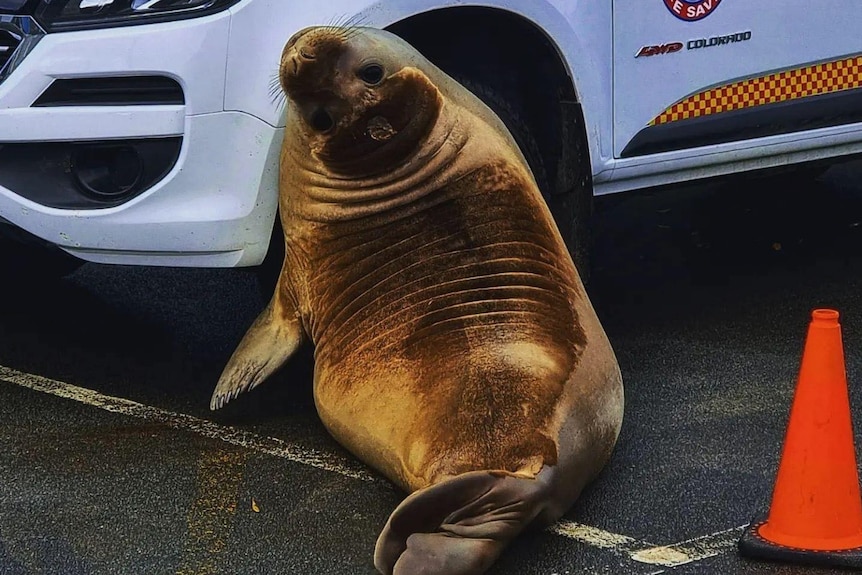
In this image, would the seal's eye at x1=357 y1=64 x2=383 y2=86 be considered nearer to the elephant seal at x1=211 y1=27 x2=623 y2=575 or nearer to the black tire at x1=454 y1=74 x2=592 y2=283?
the elephant seal at x1=211 y1=27 x2=623 y2=575

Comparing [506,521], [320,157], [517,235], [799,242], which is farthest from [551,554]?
[799,242]

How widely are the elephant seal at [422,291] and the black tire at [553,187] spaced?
28 cm

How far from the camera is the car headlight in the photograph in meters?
3.77

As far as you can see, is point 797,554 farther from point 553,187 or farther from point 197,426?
point 197,426

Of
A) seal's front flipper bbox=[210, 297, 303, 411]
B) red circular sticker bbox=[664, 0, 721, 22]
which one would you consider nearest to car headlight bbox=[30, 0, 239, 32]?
seal's front flipper bbox=[210, 297, 303, 411]

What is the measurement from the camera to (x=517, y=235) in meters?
3.76

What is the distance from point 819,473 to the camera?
10.4 feet

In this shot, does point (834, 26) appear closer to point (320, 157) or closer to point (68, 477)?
point (320, 157)

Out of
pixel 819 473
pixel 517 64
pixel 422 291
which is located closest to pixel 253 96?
pixel 422 291

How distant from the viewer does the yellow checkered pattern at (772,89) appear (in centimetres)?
458

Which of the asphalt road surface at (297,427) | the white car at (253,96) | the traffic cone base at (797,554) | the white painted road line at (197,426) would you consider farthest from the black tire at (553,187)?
the traffic cone base at (797,554)

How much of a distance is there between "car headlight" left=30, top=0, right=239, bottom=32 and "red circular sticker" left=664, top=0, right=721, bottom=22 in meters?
1.44

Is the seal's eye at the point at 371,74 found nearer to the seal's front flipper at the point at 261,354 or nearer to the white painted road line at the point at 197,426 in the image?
the seal's front flipper at the point at 261,354

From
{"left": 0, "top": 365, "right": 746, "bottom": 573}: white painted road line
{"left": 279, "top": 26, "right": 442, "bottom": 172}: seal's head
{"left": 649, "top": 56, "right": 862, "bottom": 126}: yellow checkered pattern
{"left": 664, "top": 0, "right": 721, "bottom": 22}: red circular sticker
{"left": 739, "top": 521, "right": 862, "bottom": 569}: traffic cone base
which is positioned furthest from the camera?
{"left": 649, "top": 56, "right": 862, "bottom": 126}: yellow checkered pattern
